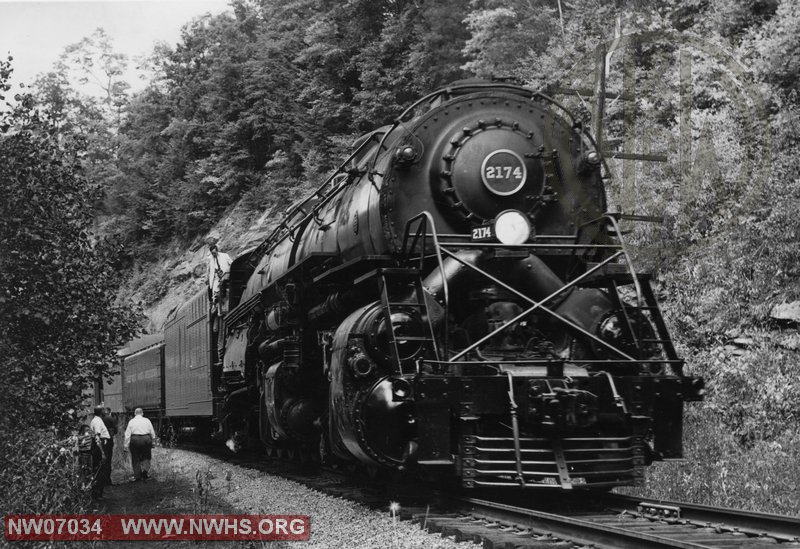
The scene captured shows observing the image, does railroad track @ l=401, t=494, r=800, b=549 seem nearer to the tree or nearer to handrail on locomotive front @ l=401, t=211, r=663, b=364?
handrail on locomotive front @ l=401, t=211, r=663, b=364

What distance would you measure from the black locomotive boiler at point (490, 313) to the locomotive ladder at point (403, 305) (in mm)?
20

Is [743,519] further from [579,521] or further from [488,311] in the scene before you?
[488,311]

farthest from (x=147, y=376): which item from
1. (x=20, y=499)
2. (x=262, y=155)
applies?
(x=20, y=499)

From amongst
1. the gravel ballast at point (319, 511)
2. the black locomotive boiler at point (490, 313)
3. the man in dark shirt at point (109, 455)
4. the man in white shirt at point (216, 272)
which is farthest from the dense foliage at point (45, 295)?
the man in white shirt at point (216, 272)

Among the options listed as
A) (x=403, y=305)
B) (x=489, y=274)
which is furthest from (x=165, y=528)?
(x=489, y=274)

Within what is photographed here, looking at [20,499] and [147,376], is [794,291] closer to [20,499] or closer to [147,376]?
[20,499]

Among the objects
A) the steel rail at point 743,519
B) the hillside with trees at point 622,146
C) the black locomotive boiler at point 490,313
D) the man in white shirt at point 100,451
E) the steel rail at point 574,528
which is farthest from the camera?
the man in white shirt at point 100,451

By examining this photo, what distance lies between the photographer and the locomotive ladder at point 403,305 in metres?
6.99

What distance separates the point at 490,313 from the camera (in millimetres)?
7535

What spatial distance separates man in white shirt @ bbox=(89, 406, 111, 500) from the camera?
37.7 feet

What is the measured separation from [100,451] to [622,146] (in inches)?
436

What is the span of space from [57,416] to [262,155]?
83.6 ft

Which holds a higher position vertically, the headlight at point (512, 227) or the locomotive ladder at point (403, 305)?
the headlight at point (512, 227)

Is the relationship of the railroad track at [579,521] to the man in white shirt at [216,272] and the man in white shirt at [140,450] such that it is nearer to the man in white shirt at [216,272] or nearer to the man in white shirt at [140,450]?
the man in white shirt at [140,450]
